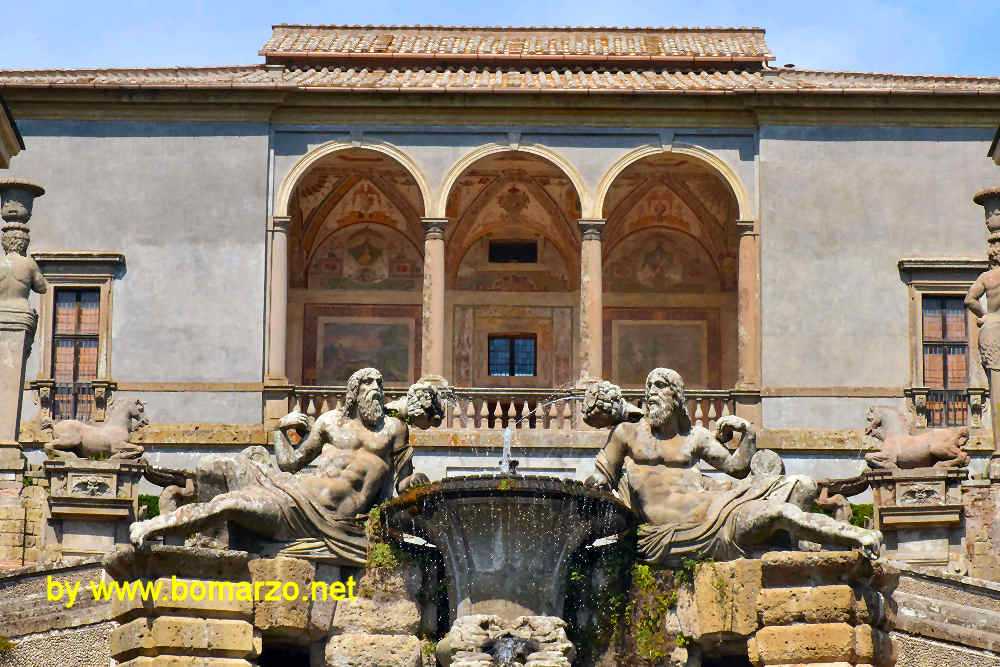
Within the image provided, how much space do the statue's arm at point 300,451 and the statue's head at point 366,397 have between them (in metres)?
0.34

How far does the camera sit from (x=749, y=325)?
3297 cm

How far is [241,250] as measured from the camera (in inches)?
1314

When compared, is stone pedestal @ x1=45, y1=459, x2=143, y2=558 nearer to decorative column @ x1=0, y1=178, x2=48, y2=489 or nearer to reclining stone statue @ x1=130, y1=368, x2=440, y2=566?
decorative column @ x1=0, y1=178, x2=48, y2=489

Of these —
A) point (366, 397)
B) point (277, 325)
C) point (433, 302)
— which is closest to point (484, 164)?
point (433, 302)

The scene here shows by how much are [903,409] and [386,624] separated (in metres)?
17.8

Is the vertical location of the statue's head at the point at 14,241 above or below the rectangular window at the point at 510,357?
above

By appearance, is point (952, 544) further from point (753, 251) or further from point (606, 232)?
point (606, 232)

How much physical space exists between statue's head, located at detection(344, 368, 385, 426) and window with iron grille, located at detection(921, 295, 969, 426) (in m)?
17.5

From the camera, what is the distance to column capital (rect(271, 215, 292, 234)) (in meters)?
33.4

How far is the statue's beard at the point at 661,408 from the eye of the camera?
17.1 metres

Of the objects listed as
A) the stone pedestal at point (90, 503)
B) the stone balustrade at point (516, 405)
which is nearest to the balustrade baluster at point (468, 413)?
the stone balustrade at point (516, 405)

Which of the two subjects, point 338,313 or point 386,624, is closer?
point 386,624

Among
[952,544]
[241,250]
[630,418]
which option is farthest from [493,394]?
[630,418]

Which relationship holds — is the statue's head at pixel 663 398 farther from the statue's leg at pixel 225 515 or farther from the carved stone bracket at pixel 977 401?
the carved stone bracket at pixel 977 401
